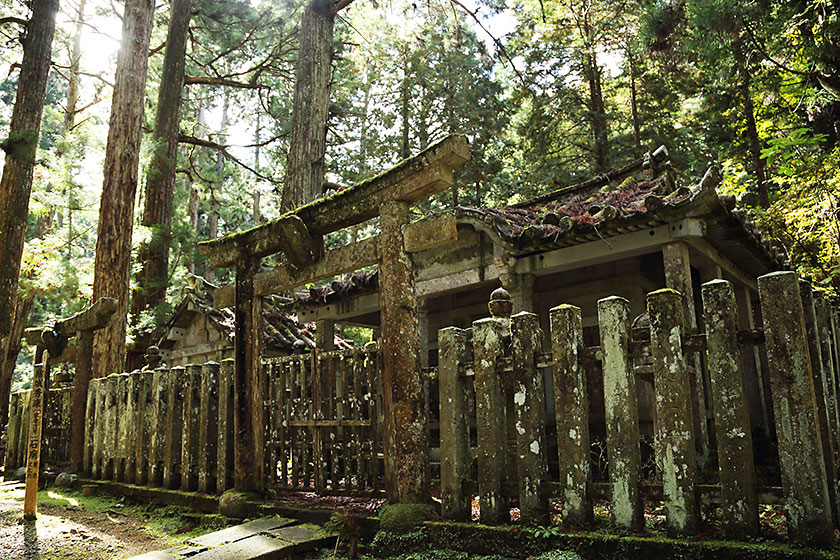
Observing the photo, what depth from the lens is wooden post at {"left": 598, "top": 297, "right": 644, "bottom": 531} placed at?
11.4 feet

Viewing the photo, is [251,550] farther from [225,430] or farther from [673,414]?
[673,414]

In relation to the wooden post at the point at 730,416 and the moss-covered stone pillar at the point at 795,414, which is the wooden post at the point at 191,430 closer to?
the wooden post at the point at 730,416

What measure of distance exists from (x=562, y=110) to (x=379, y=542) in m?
17.7

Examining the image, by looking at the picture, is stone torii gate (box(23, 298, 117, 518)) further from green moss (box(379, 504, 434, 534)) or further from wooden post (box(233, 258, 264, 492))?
green moss (box(379, 504, 434, 534))

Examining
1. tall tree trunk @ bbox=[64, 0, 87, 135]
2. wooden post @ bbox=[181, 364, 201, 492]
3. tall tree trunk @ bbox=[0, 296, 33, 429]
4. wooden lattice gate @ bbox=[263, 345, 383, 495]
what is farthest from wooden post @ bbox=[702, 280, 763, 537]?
tall tree trunk @ bbox=[64, 0, 87, 135]

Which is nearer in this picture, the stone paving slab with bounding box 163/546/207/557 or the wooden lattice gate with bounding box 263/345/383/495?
the stone paving slab with bounding box 163/546/207/557

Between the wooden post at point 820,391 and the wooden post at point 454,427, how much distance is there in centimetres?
228

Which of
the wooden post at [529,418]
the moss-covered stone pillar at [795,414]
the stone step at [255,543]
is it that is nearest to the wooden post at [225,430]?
the stone step at [255,543]

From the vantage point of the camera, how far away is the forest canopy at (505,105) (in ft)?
36.6

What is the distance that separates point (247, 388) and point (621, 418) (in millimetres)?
4030

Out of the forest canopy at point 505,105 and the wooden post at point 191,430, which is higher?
the forest canopy at point 505,105

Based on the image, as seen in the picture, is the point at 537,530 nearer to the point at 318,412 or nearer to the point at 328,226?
the point at 318,412

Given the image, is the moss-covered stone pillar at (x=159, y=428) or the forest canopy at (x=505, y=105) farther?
the forest canopy at (x=505, y=105)

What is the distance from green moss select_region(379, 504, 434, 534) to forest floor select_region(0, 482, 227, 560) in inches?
86.5
